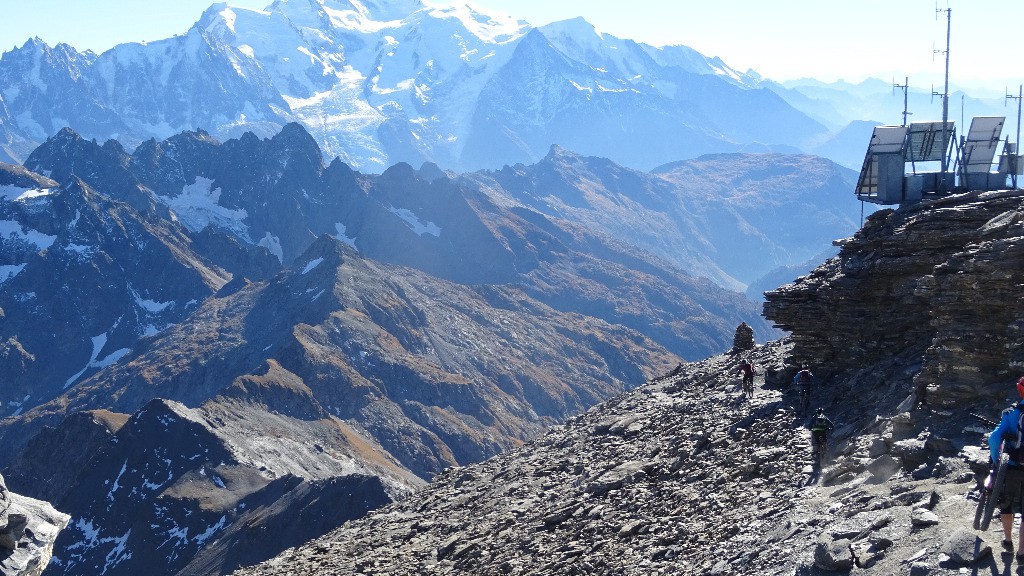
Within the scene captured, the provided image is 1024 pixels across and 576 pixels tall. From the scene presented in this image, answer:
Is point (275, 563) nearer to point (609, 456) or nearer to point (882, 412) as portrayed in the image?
point (609, 456)

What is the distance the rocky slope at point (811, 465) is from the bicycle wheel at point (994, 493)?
221mm

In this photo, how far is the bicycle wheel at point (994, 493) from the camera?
18.4 metres

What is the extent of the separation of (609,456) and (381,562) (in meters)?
9.19

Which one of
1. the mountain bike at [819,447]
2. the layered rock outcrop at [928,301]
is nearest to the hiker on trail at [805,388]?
the layered rock outcrop at [928,301]

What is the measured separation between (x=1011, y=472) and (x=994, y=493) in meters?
0.47

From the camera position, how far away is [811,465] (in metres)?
28.0

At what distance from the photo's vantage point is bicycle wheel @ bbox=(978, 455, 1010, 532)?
1836 cm

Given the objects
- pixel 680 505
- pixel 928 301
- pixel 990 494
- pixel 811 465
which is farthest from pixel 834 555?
pixel 928 301

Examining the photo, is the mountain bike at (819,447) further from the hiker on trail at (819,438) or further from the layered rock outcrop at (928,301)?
the layered rock outcrop at (928,301)

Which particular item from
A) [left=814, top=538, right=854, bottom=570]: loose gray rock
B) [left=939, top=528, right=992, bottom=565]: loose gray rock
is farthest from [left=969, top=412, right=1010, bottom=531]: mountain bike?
[left=814, top=538, right=854, bottom=570]: loose gray rock

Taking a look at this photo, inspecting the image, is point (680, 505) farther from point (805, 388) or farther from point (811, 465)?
point (805, 388)

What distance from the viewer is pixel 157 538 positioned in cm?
13788

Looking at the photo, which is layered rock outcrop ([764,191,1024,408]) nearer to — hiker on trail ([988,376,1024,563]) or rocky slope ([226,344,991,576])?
rocky slope ([226,344,991,576])

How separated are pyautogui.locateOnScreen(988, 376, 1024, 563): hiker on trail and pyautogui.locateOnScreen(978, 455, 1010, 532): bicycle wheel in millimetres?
63
